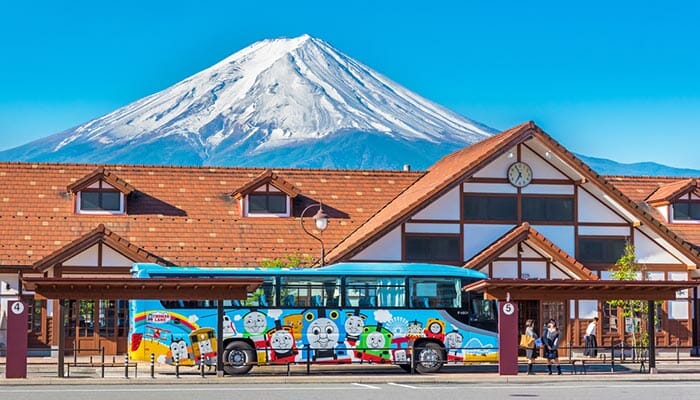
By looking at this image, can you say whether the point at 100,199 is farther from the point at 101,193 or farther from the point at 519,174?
the point at 519,174

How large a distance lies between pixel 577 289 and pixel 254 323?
9.06 m

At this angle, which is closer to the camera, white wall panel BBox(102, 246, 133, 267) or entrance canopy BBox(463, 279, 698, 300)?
entrance canopy BBox(463, 279, 698, 300)

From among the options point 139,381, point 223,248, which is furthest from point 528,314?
point 139,381

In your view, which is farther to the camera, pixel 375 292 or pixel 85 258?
pixel 85 258

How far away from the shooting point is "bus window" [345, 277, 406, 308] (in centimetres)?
3650

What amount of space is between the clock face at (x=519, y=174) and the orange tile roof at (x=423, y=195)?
1.15 meters

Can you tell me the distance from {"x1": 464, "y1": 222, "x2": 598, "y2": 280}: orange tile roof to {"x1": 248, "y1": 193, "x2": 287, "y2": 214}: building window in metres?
8.39

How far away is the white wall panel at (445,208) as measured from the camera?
45847 mm

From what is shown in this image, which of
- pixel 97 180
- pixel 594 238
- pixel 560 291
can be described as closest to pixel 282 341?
pixel 560 291

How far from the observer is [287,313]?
36.2 meters

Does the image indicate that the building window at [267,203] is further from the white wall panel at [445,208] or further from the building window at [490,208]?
the building window at [490,208]

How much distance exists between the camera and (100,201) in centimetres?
4825

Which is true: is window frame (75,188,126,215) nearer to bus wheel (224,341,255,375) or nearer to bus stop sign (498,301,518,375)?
bus wheel (224,341,255,375)

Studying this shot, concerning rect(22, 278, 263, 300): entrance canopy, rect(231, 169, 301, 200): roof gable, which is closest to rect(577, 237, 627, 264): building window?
rect(231, 169, 301, 200): roof gable
